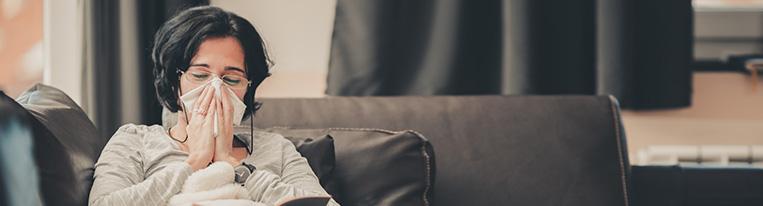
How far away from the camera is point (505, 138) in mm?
2090

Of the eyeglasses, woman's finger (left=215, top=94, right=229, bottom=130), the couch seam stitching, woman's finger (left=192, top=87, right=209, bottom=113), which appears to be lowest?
the couch seam stitching

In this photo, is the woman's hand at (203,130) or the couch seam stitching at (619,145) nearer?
the woman's hand at (203,130)

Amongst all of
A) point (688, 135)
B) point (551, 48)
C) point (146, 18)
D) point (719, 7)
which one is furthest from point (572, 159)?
point (146, 18)

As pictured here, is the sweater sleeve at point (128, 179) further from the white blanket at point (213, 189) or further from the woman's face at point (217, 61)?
the woman's face at point (217, 61)

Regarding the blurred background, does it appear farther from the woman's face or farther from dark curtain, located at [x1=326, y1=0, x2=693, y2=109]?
the woman's face

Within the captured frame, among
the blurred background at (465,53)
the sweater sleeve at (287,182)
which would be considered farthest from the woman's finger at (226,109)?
the blurred background at (465,53)

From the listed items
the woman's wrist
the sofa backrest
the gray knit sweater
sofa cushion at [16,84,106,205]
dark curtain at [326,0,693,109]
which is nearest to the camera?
sofa cushion at [16,84,106,205]

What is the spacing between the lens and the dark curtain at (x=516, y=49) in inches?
103

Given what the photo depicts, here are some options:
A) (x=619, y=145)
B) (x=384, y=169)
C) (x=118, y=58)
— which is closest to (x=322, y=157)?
(x=384, y=169)

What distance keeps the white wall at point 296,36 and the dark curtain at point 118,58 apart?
199mm

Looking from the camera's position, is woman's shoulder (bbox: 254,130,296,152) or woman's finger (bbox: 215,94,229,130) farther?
woman's shoulder (bbox: 254,130,296,152)

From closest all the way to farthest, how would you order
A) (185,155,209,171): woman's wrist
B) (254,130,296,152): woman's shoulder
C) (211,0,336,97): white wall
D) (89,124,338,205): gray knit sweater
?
(89,124,338,205): gray knit sweater → (185,155,209,171): woman's wrist → (254,130,296,152): woman's shoulder → (211,0,336,97): white wall

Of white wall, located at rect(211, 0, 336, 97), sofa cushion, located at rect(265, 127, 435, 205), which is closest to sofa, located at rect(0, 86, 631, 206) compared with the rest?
sofa cushion, located at rect(265, 127, 435, 205)

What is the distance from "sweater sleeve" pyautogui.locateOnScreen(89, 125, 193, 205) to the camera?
151cm
